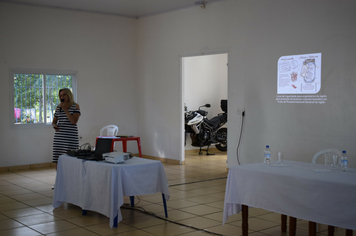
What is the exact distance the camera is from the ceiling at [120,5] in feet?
25.6

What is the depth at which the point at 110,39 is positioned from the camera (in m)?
9.01

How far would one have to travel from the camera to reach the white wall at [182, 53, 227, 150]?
1023 cm

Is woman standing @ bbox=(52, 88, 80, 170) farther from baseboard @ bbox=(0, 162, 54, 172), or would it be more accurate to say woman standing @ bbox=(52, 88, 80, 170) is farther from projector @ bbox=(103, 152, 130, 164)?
baseboard @ bbox=(0, 162, 54, 172)

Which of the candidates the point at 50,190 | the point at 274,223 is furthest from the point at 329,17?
the point at 50,190

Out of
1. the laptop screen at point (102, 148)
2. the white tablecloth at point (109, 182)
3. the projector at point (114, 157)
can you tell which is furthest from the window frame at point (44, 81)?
the projector at point (114, 157)

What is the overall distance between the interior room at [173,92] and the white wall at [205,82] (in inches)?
56.3

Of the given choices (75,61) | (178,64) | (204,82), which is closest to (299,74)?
(178,64)

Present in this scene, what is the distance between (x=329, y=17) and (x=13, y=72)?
5.85 m

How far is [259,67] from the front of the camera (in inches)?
268

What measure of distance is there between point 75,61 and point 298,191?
6.37 meters

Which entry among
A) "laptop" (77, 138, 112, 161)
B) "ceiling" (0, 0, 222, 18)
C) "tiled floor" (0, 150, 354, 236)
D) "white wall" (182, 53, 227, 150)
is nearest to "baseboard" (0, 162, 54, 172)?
Answer: "tiled floor" (0, 150, 354, 236)

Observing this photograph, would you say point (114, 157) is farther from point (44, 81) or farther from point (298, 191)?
point (44, 81)

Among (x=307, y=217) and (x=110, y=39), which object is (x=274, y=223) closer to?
(x=307, y=217)

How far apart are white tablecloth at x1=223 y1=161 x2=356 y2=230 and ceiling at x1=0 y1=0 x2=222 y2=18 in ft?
15.8
